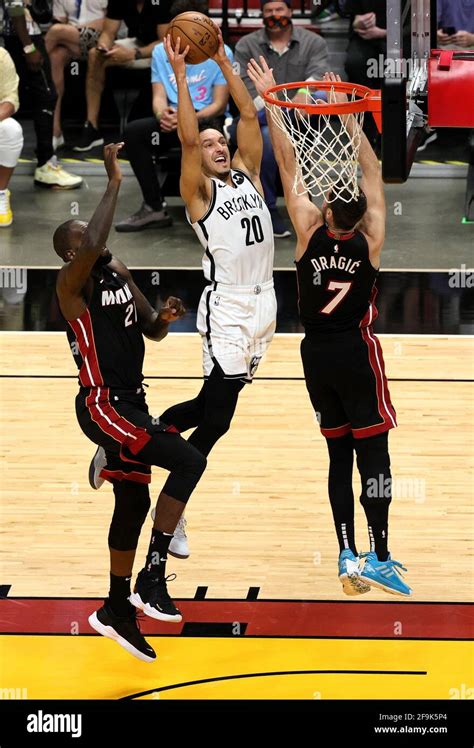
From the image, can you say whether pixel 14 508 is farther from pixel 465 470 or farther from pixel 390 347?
pixel 390 347

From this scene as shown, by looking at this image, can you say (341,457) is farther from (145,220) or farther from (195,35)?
(145,220)

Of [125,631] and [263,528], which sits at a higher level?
[125,631]

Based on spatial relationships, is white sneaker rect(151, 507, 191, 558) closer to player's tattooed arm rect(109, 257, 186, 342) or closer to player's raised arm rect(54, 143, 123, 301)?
player's tattooed arm rect(109, 257, 186, 342)

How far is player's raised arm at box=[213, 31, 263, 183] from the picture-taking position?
21.2 feet

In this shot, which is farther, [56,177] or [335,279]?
[56,177]

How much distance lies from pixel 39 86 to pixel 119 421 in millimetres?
7249

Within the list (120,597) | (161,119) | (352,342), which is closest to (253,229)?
(352,342)

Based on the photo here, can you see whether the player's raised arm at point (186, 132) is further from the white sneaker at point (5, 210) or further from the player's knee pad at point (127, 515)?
the white sneaker at point (5, 210)

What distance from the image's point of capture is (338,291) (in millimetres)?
5672

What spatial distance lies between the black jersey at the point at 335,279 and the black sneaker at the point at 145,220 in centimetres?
589

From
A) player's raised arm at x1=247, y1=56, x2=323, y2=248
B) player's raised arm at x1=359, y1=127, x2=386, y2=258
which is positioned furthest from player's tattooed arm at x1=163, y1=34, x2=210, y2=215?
player's raised arm at x1=359, y1=127, x2=386, y2=258

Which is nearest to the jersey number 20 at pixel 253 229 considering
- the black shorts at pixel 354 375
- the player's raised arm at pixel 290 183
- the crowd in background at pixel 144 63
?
the player's raised arm at pixel 290 183

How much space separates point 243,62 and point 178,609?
6.66 metres
